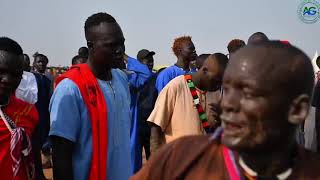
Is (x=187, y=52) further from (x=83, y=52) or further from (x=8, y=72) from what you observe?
(x=8, y=72)

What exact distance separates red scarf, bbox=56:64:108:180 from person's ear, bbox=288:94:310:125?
1.39 meters

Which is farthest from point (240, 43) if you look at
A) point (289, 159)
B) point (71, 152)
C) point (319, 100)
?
point (289, 159)

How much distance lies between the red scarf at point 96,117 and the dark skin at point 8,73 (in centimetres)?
23

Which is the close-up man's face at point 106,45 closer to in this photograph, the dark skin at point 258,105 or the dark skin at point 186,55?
the dark skin at point 258,105

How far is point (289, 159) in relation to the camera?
1716 millimetres

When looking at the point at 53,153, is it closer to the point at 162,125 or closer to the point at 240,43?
the point at 162,125

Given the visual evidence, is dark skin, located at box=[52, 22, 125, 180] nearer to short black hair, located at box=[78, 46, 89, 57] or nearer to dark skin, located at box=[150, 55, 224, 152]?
dark skin, located at box=[150, 55, 224, 152]

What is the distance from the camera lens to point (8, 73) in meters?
2.80

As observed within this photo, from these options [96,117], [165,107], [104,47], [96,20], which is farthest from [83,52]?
[96,117]

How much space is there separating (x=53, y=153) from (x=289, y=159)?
1.45 m

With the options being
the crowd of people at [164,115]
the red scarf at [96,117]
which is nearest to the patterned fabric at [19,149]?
the crowd of people at [164,115]

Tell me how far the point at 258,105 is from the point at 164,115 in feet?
7.82

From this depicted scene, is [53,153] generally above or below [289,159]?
below

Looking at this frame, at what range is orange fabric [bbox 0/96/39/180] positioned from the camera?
2.82 meters
